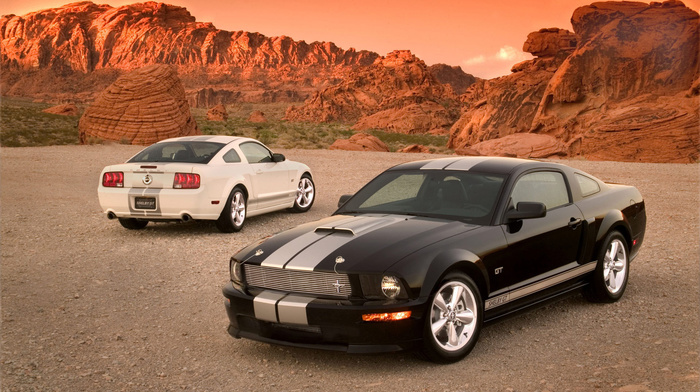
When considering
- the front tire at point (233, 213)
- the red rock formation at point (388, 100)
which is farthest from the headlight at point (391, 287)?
the red rock formation at point (388, 100)

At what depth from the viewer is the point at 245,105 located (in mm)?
166875

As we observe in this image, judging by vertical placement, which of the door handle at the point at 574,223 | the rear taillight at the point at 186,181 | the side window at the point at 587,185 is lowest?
the rear taillight at the point at 186,181

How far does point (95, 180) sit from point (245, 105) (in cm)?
14973

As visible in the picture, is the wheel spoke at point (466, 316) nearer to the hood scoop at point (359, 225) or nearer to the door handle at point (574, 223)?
the hood scoop at point (359, 225)

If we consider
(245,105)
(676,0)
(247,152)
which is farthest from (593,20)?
(245,105)

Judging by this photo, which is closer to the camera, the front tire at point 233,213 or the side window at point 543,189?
the side window at point 543,189

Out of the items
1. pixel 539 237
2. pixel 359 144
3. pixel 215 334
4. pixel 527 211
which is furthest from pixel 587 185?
pixel 359 144

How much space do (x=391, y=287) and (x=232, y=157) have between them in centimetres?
682

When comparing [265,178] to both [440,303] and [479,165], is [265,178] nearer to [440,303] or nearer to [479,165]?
[479,165]

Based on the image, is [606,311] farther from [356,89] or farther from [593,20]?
[356,89]

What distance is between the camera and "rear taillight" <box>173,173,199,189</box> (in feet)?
33.7

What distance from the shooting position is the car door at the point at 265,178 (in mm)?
11500

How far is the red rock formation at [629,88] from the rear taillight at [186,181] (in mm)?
26927

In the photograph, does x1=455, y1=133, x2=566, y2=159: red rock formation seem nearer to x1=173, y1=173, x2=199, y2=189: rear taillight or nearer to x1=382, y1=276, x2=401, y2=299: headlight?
x1=173, y1=173, x2=199, y2=189: rear taillight
